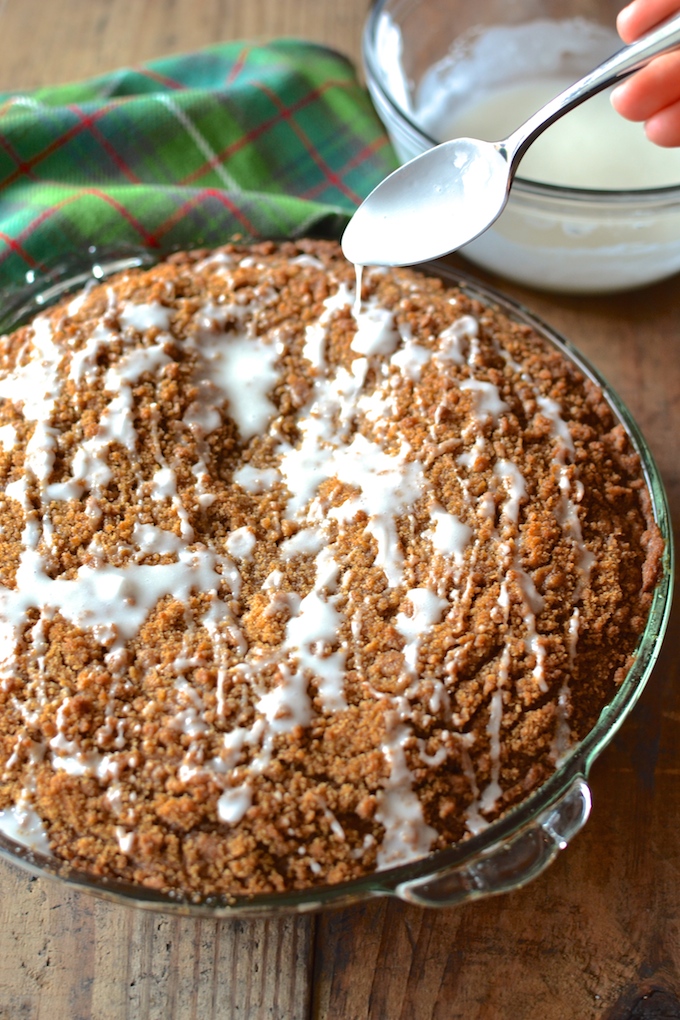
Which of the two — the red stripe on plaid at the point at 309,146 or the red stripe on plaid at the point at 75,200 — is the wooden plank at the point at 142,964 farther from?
the red stripe on plaid at the point at 309,146

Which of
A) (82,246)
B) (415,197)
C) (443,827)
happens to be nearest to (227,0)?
(82,246)

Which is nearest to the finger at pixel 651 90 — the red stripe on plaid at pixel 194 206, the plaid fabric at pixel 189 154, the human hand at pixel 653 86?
the human hand at pixel 653 86

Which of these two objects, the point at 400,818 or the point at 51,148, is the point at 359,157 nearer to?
the point at 51,148

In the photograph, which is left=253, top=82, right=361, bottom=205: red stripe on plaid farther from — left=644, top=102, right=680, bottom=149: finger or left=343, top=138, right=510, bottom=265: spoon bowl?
left=644, top=102, right=680, bottom=149: finger

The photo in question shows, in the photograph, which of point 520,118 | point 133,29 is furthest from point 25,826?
point 133,29

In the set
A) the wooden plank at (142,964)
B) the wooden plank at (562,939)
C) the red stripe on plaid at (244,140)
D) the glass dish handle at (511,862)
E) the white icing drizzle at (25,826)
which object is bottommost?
the wooden plank at (562,939)

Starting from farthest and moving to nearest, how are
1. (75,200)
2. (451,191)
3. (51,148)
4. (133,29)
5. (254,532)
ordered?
(133,29) → (51,148) → (75,200) → (451,191) → (254,532)

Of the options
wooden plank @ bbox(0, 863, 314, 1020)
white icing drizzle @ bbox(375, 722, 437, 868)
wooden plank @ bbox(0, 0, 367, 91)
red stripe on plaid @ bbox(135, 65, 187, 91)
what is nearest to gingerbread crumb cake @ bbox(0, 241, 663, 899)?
white icing drizzle @ bbox(375, 722, 437, 868)
